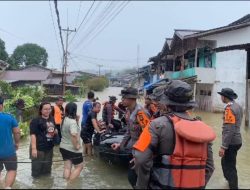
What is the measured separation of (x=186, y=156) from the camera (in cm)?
327

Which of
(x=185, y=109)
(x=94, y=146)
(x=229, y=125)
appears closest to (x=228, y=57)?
(x=94, y=146)

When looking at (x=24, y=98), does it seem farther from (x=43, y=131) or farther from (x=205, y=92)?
(x=205, y=92)

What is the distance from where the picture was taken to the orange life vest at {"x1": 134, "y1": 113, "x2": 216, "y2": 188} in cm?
326

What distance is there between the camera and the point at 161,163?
11.2ft

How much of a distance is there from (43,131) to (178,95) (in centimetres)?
415

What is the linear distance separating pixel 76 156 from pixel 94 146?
3.13 m

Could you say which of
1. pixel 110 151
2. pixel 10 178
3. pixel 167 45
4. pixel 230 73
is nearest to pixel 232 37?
pixel 230 73

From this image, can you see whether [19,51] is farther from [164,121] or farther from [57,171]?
[164,121]

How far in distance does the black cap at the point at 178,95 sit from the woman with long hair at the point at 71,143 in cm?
355

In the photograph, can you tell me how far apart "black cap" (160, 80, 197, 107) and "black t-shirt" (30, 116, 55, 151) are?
13.0ft

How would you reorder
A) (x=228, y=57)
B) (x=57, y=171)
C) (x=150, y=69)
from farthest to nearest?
(x=150, y=69)
(x=228, y=57)
(x=57, y=171)

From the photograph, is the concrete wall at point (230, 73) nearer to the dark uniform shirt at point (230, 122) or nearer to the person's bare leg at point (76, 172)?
the dark uniform shirt at point (230, 122)

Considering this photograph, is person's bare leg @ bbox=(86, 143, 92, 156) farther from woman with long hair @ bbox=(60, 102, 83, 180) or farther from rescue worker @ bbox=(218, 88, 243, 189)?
rescue worker @ bbox=(218, 88, 243, 189)

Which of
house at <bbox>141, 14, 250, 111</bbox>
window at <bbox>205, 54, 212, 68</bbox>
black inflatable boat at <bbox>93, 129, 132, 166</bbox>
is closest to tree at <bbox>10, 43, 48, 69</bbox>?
house at <bbox>141, 14, 250, 111</bbox>
